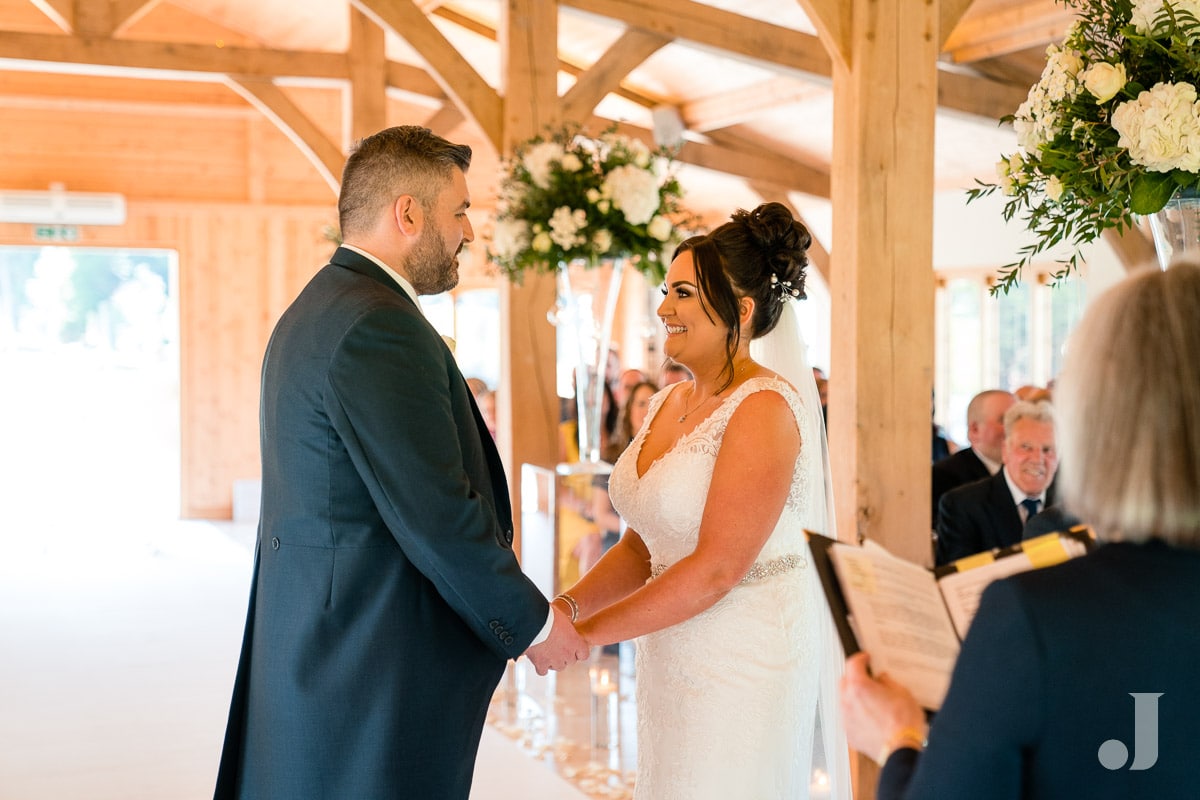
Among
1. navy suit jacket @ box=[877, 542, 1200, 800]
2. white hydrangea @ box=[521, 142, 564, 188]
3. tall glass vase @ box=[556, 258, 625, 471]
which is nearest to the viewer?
navy suit jacket @ box=[877, 542, 1200, 800]

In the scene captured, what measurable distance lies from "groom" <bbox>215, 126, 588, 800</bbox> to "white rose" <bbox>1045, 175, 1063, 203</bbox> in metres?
1.11

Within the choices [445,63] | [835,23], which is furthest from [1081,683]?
[445,63]

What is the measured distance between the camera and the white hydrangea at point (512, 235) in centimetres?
534

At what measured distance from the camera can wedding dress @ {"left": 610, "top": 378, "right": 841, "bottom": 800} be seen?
Result: 8.09 feet

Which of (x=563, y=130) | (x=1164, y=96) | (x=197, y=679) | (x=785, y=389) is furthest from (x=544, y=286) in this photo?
(x=1164, y=96)

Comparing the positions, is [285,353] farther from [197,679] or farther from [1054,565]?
[197,679]

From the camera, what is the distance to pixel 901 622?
1.38m

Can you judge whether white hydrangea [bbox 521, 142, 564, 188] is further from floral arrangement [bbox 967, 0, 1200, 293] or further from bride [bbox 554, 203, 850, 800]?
floral arrangement [bbox 967, 0, 1200, 293]

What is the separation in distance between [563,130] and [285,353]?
348 centimetres

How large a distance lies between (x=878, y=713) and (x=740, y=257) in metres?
1.36

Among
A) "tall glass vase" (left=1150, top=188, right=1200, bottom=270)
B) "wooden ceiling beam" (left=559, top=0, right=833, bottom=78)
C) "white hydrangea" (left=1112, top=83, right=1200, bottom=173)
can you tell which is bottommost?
"tall glass vase" (left=1150, top=188, right=1200, bottom=270)

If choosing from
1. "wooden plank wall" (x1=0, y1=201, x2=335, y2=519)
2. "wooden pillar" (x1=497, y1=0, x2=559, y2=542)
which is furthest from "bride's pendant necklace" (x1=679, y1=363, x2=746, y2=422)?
"wooden plank wall" (x1=0, y1=201, x2=335, y2=519)

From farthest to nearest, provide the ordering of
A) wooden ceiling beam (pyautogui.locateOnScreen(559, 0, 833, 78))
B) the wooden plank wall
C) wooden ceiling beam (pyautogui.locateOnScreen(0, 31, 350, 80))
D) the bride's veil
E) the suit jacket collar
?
the wooden plank wall
wooden ceiling beam (pyautogui.locateOnScreen(0, 31, 350, 80))
wooden ceiling beam (pyautogui.locateOnScreen(559, 0, 833, 78))
the bride's veil
the suit jacket collar

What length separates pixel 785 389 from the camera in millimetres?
2467
